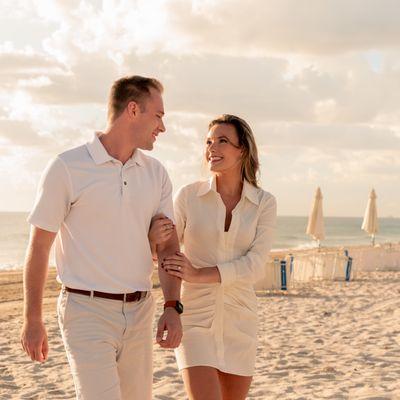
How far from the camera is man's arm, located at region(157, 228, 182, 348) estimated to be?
3121 millimetres

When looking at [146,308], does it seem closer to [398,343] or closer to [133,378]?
[133,378]

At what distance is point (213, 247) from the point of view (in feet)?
12.0

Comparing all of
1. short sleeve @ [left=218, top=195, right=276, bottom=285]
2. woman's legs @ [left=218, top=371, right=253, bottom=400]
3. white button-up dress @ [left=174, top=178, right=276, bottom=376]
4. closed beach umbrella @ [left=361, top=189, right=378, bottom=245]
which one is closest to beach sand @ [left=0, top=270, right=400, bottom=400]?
woman's legs @ [left=218, top=371, right=253, bottom=400]

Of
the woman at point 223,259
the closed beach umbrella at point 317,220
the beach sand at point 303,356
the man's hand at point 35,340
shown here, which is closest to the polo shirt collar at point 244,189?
the woman at point 223,259

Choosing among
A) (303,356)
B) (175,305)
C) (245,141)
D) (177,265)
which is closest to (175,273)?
(177,265)

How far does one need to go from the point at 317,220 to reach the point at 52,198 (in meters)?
19.1

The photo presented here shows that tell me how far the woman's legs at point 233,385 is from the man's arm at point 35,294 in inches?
47.0

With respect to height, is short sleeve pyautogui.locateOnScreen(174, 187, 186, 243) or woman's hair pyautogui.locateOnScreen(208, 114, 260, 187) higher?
woman's hair pyautogui.locateOnScreen(208, 114, 260, 187)

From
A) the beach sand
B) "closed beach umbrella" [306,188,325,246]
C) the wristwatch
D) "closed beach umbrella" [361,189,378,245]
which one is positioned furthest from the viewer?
"closed beach umbrella" [361,189,378,245]

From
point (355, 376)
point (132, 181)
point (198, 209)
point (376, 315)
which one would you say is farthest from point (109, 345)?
point (376, 315)

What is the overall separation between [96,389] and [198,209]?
49.2 inches

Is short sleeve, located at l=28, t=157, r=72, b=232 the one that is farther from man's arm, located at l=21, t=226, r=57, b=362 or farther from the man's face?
the man's face

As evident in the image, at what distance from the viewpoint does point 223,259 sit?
143 inches

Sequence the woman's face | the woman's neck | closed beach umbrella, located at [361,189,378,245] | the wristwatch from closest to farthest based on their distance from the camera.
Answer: the wristwatch, the woman's face, the woman's neck, closed beach umbrella, located at [361,189,378,245]
